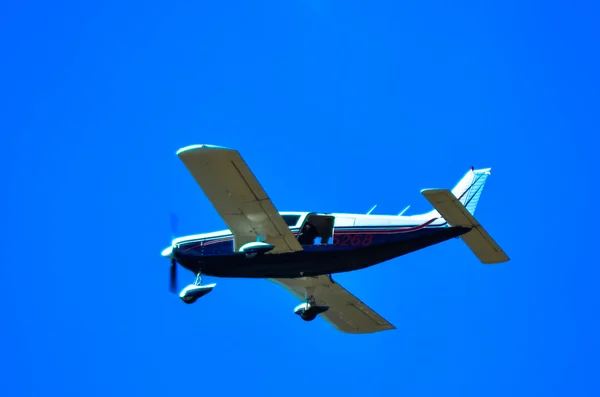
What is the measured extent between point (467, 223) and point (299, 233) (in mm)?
3667

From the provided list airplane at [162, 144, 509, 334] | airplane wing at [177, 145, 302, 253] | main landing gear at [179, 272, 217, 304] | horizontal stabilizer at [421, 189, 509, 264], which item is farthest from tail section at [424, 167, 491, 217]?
main landing gear at [179, 272, 217, 304]

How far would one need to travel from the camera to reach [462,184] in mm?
22906

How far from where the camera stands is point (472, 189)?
74.5 feet

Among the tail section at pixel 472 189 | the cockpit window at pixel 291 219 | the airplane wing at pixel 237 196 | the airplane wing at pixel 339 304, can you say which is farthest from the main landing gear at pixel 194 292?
the tail section at pixel 472 189

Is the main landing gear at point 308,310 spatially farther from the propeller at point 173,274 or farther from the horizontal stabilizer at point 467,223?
the horizontal stabilizer at point 467,223

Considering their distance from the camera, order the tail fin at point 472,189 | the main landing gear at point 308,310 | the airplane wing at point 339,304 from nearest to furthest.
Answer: the tail fin at point 472,189 < the main landing gear at point 308,310 < the airplane wing at point 339,304

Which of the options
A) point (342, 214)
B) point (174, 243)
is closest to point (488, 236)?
point (342, 214)

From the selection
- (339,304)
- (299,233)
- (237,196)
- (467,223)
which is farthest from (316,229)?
(339,304)

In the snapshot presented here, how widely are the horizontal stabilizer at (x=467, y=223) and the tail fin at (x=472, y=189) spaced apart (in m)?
0.64

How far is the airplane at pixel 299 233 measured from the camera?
21042mm

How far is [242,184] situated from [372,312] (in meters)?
7.44

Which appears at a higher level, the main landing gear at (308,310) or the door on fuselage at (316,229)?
the door on fuselage at (316,229)

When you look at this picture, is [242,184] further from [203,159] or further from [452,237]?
[452,237]

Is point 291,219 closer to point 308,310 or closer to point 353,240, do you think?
point 353,240
